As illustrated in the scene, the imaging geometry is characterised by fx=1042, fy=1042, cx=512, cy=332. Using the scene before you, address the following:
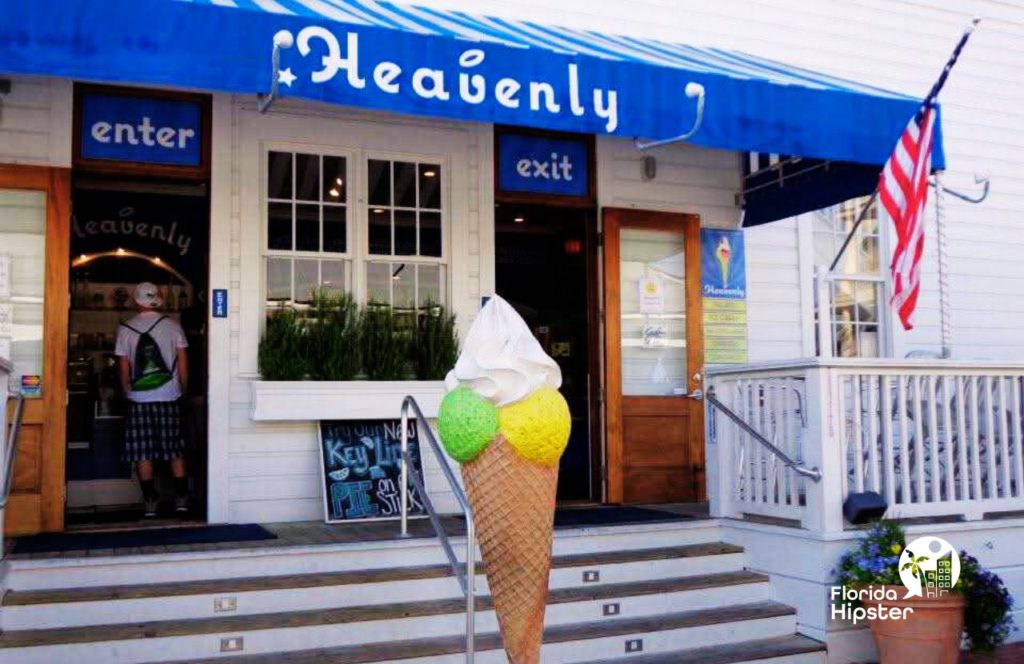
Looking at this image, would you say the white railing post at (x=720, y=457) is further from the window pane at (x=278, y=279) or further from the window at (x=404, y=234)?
the window pane at (x=278, y=279)

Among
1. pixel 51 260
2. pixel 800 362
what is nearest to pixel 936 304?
pixel 800 362

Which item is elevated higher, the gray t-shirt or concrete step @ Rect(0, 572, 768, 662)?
the gray t-shirt

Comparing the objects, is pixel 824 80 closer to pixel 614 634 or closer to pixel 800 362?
pixel 800 362

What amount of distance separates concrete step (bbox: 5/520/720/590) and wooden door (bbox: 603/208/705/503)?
1.66 meters

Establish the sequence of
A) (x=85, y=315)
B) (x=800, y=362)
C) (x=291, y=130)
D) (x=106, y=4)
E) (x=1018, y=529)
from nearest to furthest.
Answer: (x=106, y=4) < (x=800, y=362) < (x=1018, y=529) < (x=291, y=130) < (x=85, y=315)

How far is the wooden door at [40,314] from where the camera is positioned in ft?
20.8

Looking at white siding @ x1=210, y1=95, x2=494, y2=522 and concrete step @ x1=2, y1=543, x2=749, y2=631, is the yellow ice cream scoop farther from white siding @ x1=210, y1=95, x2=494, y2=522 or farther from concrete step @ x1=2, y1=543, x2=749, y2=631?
white siding @ x1=210, y1=95, x2=494, y2=522

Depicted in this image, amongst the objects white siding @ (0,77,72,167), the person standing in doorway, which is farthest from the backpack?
white siding @ (0,77,72,167)

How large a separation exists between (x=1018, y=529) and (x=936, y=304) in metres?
3.14

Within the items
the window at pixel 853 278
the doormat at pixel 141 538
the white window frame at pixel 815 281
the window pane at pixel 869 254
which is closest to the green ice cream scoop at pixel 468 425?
the doormat at pixel 141 538

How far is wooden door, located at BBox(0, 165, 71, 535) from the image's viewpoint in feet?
20.8

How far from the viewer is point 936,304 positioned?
30.7ft

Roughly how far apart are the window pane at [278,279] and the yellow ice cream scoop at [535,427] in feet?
12.3

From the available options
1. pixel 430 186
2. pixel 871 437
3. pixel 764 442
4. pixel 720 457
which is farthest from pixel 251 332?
pixel 871 437
